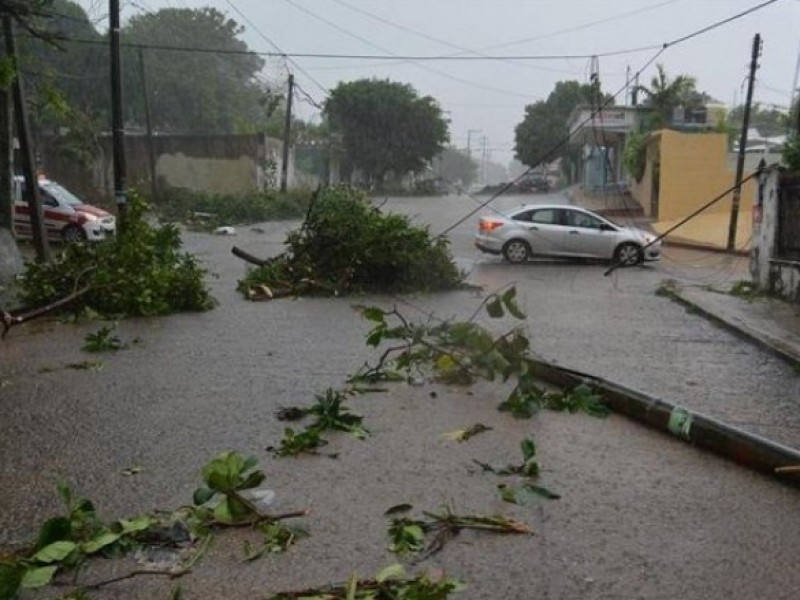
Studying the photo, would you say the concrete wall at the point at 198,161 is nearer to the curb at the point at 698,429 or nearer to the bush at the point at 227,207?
the bush at the point at 227,207

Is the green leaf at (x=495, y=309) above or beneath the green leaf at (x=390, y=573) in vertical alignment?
above

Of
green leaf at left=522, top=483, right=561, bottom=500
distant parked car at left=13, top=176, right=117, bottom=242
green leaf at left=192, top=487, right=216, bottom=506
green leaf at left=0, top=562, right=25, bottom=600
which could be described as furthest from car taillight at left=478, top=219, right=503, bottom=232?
green leaf at left=0, top=562, right=25, bottom=600

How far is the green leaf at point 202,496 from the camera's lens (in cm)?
471

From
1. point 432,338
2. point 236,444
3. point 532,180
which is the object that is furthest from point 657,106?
point 236,444

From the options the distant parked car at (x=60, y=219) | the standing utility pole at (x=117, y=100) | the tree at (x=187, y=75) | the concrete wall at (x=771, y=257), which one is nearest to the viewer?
the concrete wall at (x=771, y=257)

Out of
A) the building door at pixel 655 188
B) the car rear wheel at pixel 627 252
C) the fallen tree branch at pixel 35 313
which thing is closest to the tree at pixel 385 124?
the building door at pixel 655 188

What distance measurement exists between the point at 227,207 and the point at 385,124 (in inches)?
1000

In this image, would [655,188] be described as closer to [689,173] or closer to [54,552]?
[689,173]

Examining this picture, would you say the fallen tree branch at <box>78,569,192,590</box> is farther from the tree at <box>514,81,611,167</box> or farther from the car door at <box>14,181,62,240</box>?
the tree at <box>514,81,611,167</box>

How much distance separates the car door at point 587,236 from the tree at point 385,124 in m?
38.3

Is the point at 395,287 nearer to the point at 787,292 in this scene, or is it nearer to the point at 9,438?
the point at 787,292

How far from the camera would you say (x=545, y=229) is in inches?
817

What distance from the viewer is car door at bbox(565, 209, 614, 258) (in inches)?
816

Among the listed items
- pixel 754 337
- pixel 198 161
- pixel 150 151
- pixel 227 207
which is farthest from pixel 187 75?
pixel 754 337
